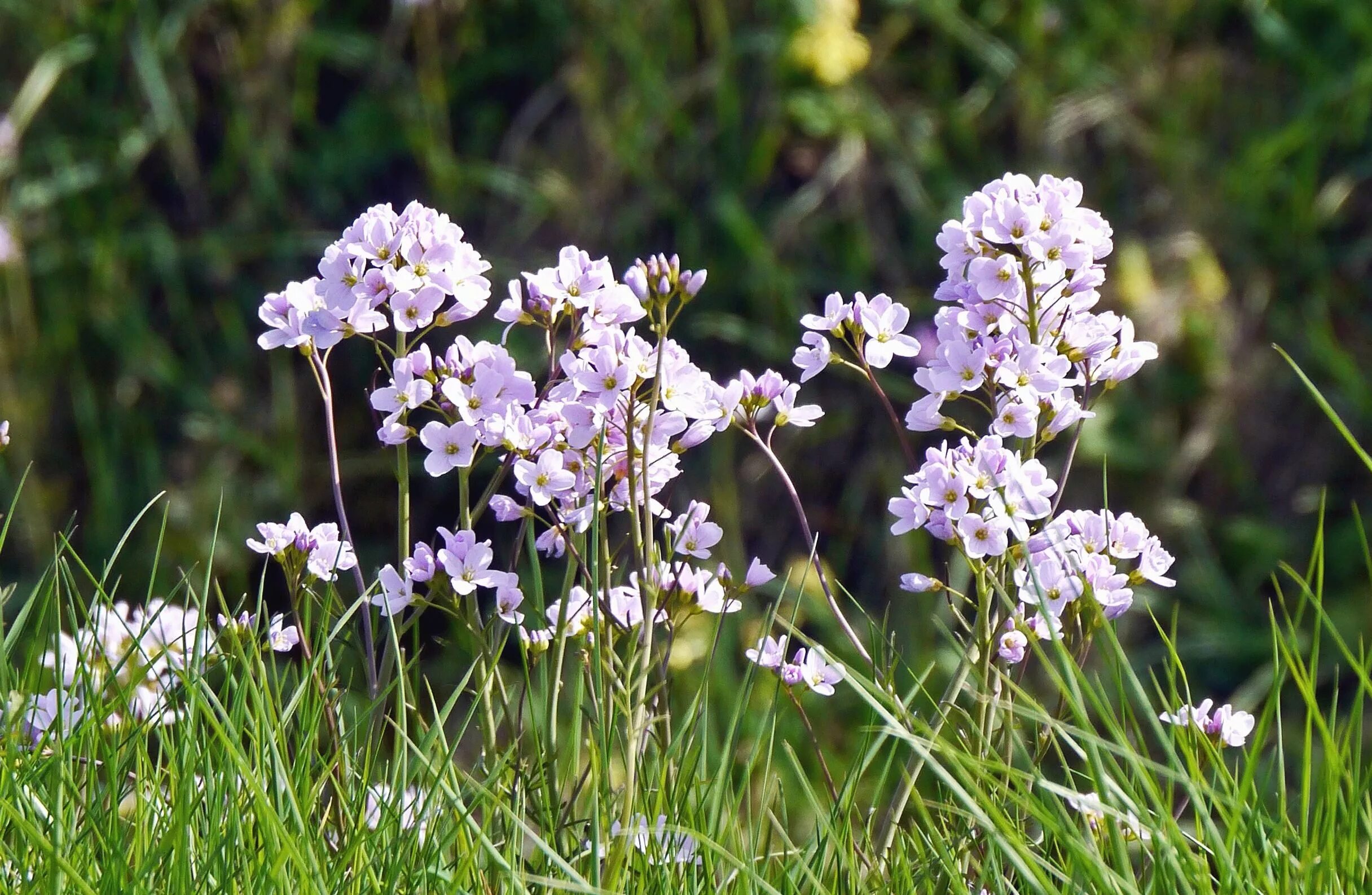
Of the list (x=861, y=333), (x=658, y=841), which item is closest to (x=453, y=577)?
(x=658, y=841)

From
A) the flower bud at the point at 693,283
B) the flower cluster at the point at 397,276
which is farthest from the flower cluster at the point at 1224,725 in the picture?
→ the flower cluster at the point at 397,276

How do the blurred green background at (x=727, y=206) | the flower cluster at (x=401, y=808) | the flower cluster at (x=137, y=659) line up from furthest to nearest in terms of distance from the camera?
the blurred green background at (x=727, y=206) → the flower cluster at (x=137, y=659) → the flower cluster at (x=401, y=808)

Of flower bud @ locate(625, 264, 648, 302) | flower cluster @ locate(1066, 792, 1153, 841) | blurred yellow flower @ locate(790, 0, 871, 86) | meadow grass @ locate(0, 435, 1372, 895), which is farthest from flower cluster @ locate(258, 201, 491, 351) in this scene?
blurred yellow flower @ locate(790, 0, 871, 86)

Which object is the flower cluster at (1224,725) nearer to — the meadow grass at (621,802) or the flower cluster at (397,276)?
the meadow grass at (621,802)

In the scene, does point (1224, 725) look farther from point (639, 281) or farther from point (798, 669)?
point (639, 281)

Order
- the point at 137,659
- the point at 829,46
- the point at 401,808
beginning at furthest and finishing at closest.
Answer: the point at 829,46 < the point at 137,659 < the point at 401,808

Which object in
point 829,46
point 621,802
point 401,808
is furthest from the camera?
point 829,46

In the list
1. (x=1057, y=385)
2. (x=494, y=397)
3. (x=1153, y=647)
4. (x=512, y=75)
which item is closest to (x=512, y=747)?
(x=494, y=397)
